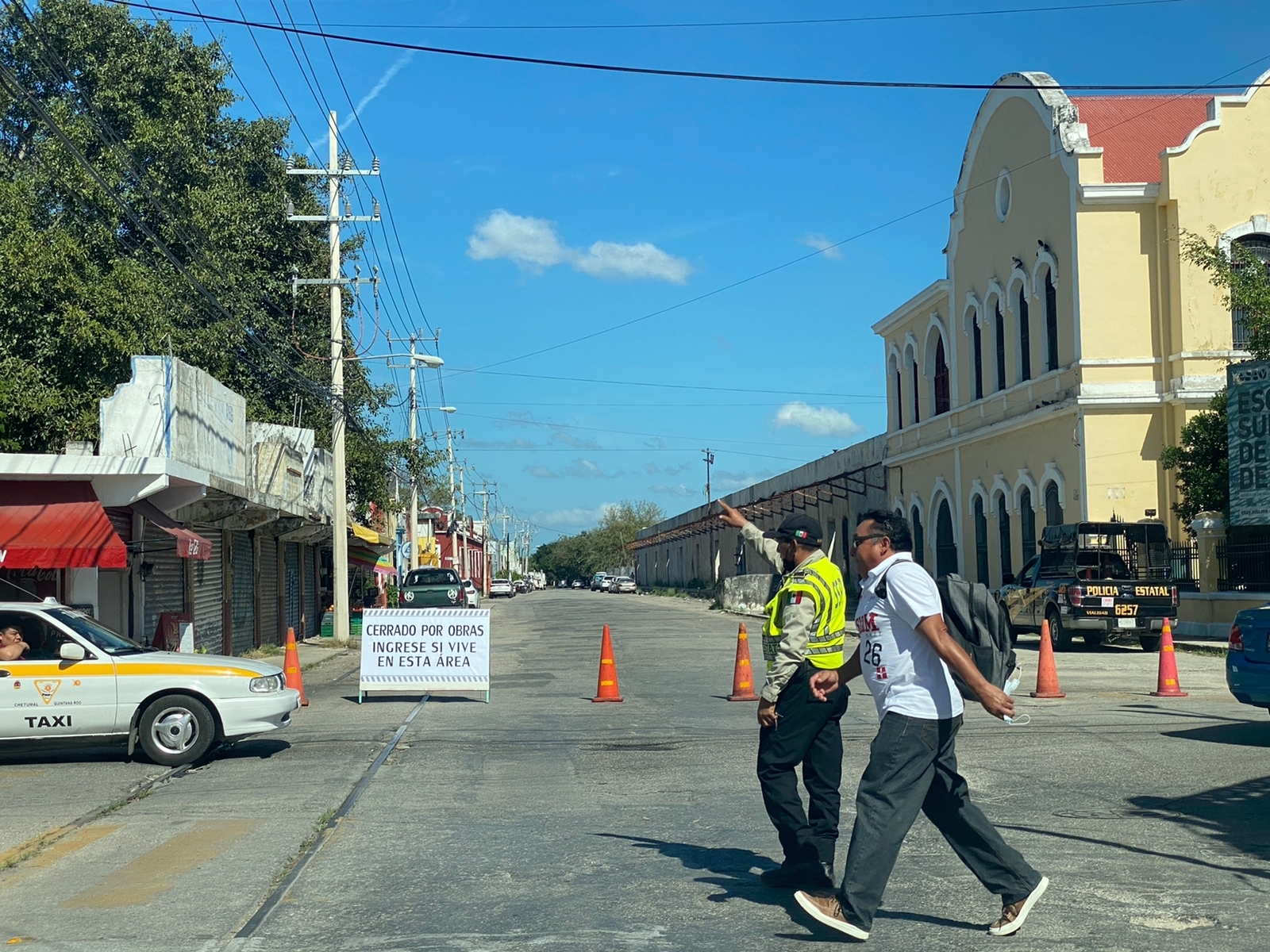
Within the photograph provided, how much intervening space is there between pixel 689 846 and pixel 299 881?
7.36 feet

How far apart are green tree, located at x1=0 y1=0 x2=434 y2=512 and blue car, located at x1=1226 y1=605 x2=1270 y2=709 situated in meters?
21.3

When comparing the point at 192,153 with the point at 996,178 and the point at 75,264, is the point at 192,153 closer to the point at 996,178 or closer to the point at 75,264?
the point at 75,264

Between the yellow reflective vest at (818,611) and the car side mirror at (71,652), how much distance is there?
7.25m

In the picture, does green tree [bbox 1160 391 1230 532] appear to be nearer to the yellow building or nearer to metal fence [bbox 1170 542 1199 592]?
metal fence [bbox 1170 542 1199 592]

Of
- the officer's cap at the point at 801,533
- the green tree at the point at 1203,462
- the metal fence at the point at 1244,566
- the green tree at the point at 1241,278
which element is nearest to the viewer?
the officer's cap at the point at 801,533

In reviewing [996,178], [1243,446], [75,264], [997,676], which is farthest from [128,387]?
[996,178]

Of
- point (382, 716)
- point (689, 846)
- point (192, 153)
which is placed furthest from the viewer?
point (192, 153)

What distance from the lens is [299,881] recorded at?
7.05 m

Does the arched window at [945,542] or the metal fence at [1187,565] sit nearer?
the metal fence at [1187,565]

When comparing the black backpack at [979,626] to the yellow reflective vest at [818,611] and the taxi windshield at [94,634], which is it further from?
the taxi windshield at [94,634]

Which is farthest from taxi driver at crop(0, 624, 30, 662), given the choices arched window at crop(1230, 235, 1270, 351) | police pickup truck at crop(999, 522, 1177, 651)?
arched window at crop(1230, 235, 1270, 351)

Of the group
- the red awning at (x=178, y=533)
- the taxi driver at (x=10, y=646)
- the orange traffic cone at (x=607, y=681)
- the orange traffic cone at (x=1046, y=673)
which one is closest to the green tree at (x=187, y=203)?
the red awning at (x=178, y=533)

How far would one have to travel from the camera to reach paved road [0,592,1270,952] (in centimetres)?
609

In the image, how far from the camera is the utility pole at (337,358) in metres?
30.4
